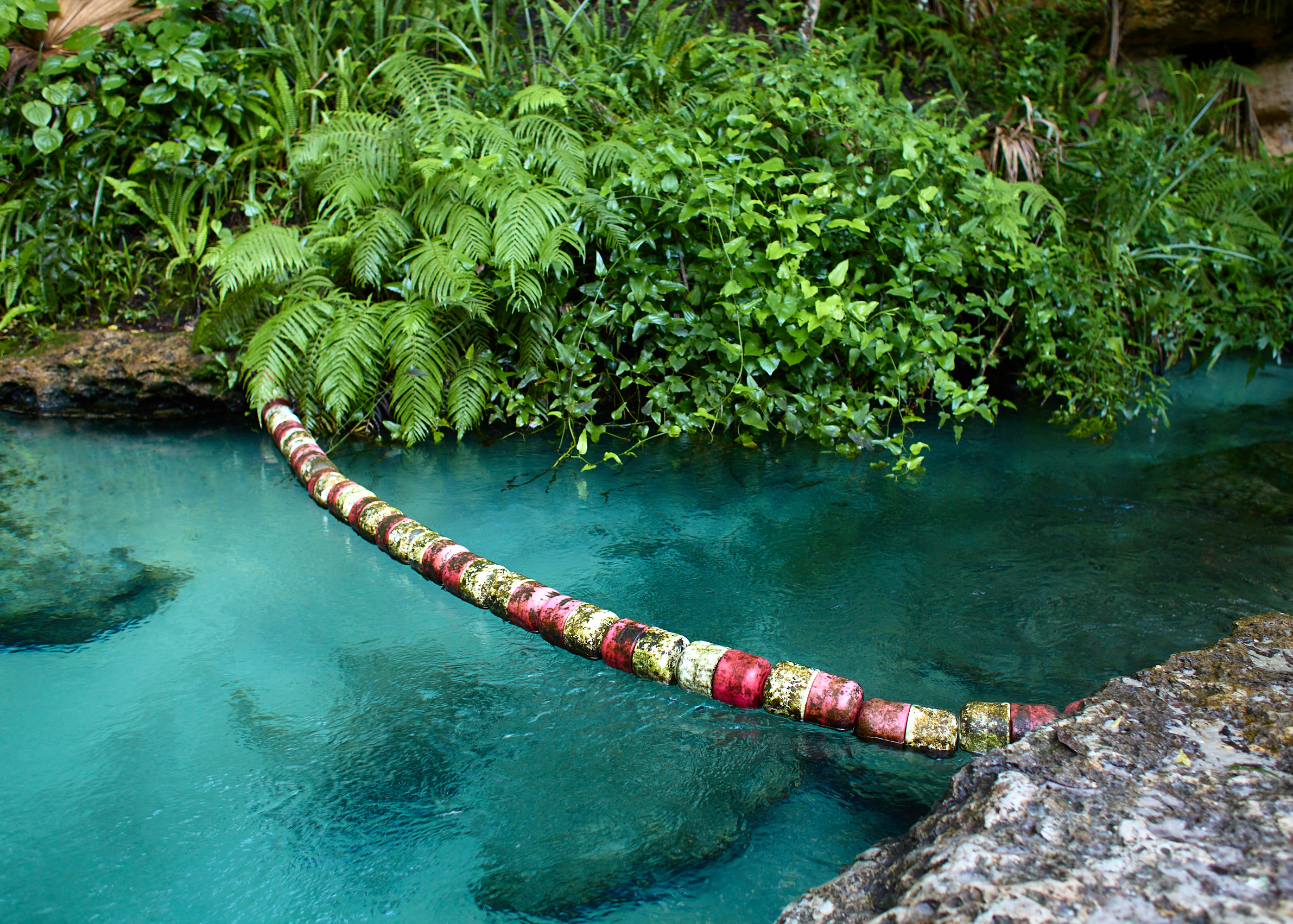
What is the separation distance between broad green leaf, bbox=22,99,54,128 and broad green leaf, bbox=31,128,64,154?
5 centimetres

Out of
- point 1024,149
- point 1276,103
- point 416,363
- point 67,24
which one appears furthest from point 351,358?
point 1276,103

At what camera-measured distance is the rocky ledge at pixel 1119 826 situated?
1.17 m

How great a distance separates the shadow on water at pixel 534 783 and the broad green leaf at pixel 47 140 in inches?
183

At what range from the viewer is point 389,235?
4305mm

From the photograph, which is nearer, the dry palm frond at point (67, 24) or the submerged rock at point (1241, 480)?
the submerged rock at point (1241, 480)

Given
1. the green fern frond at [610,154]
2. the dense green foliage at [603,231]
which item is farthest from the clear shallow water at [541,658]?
the green fern frond at [610,154]

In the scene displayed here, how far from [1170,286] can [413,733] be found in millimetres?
5636

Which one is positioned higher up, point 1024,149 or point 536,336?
point 1024,149

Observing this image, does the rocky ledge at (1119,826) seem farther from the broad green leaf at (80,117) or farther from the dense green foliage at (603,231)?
the broad green leaf at (80,117)

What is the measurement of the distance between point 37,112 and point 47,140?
0.63 ft

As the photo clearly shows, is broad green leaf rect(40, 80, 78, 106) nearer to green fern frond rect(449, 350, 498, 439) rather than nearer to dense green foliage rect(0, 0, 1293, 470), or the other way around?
dense green foliage rect(0, 0, 1293, 470)

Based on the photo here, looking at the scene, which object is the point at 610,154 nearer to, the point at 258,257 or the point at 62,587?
the point at 258,257

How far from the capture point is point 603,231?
4156 millimetres

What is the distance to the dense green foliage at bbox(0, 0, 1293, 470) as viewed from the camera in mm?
4102
